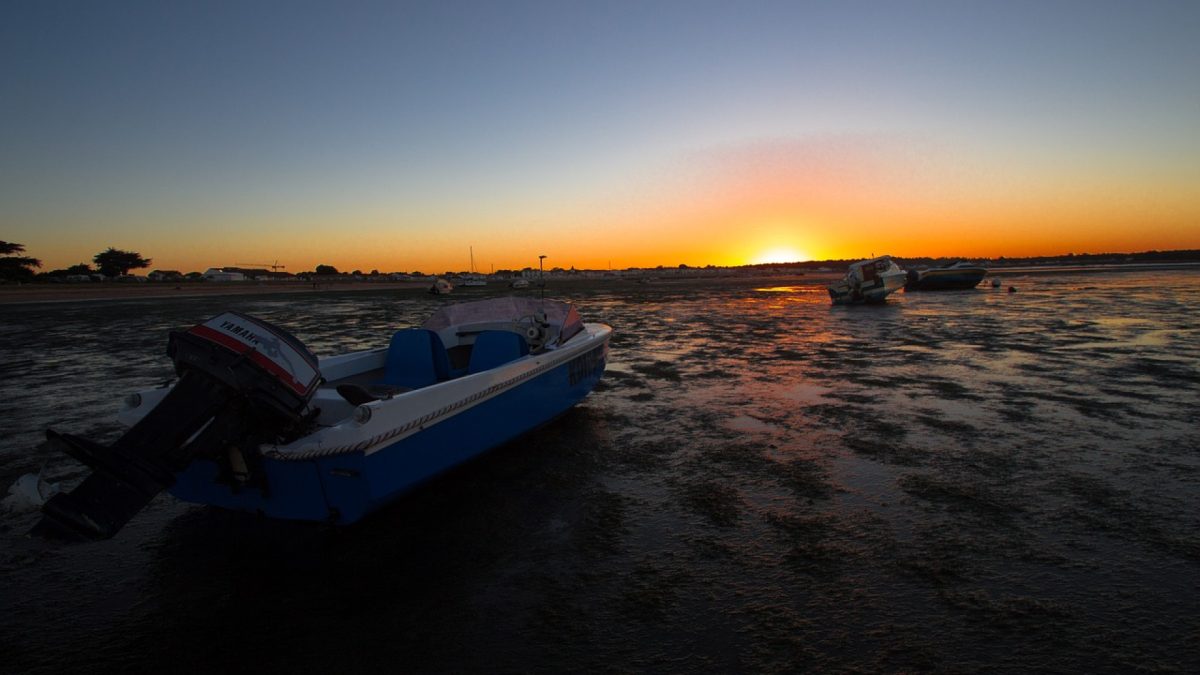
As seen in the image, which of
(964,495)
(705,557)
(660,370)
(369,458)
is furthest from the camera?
(660,370)

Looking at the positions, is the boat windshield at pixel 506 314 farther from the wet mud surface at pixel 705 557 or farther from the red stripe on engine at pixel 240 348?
the red stripe on engine at pixel 240 348

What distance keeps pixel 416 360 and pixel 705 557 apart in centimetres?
398

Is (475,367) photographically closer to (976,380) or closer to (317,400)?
(317,400)

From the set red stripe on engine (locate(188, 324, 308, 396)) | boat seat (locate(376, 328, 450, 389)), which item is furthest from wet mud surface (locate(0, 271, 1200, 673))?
red stripe on engine (locate(188, 324, 308, 396))

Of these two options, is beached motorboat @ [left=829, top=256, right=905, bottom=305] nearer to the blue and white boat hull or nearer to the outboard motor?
the blue and white boat hull

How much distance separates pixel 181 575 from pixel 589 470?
3.30 meters

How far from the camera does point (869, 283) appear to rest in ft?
92.0

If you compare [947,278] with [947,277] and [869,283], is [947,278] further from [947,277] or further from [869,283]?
[869,283]

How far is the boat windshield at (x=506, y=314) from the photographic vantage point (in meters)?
8.18

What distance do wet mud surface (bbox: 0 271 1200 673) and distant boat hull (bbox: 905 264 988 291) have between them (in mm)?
32111

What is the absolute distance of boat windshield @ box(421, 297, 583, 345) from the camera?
818 cm

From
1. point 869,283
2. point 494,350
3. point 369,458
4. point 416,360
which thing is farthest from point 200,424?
point 869,283

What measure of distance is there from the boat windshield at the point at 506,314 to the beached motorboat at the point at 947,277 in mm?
35525

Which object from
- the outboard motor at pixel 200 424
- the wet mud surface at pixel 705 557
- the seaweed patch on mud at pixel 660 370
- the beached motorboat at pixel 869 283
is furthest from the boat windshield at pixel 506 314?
the beached motorboat at pixel 869 283
